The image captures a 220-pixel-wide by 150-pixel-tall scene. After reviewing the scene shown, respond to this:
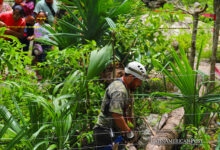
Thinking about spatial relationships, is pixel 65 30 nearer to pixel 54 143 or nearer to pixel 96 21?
pixel 96 21

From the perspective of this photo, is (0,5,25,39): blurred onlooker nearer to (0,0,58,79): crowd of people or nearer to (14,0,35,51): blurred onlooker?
(0,0,58,79): crowd of people

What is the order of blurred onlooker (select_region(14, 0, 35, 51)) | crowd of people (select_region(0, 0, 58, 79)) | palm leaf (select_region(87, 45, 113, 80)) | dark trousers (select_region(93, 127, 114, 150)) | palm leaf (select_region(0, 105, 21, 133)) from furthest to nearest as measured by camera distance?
blurred onlooker (select_region(14, 0, 35, 51)), crowd of people (select_region(0, 0, 58, 79)), palm leaf (select_region(87, 45, 113, 80)), dark trousers (select_region(93, 127, 114, 150)), palm leaf (select_region(0, 105, 21, 133))

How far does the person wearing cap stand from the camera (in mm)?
3262

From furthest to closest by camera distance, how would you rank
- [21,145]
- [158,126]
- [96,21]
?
[96,21], [158,126], [21,145]

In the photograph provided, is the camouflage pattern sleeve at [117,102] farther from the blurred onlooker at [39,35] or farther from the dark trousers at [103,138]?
the blurred onlooker at [39,35]

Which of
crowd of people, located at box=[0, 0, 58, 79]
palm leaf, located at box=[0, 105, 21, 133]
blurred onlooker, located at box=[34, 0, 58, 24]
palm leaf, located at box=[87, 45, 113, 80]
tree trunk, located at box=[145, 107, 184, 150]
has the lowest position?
tree trunk, located at box=[145, 107, 184, 150]

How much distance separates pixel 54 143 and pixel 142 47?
2011mm

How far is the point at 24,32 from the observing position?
5.61 m

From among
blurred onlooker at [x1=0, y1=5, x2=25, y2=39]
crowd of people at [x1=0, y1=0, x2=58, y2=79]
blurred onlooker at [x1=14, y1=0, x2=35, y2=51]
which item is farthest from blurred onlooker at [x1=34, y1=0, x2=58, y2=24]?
blurred onlooker at [x1=0, y1=5, x2=25, y2=39]

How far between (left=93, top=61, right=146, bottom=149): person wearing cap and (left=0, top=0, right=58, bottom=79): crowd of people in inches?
89.3

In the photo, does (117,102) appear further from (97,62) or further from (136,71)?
(97,62)

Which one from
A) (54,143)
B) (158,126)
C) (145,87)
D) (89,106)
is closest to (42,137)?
(54,143)

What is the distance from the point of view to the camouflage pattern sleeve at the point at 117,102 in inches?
127

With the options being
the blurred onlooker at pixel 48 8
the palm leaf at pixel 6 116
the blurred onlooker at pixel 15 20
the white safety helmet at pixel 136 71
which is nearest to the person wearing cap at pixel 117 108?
the white safety helmet at pixel 136 71
